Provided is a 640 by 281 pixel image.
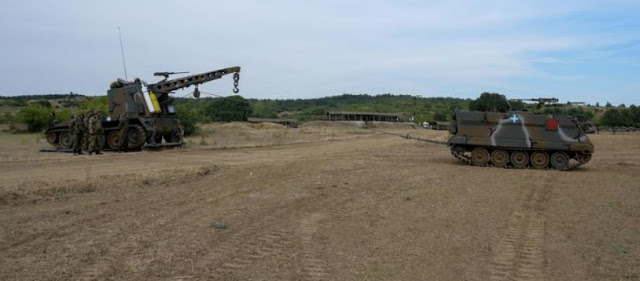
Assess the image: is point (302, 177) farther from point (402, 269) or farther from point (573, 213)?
point (402, 269)

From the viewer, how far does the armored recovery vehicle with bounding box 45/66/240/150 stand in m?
22.6

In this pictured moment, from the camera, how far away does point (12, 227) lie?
7492mm

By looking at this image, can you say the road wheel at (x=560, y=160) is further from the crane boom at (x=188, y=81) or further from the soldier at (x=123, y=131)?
the soldier at (x=123, y=131)

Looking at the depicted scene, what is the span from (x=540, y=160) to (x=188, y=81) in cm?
1378

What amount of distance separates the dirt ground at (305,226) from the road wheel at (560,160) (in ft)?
12.3

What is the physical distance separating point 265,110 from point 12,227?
182 ft

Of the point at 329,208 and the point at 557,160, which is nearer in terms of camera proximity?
the point at 329,208

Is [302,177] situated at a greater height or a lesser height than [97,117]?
lesser

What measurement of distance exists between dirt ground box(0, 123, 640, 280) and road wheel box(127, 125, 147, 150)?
23.5 feet

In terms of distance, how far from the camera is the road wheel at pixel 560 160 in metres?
18.8

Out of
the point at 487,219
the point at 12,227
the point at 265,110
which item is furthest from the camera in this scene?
the point at 265,110

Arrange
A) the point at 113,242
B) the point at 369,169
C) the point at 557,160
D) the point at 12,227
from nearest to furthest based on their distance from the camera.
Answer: the point at 113,242
the point at 12,227
the point at 369,169
the point at 557,160

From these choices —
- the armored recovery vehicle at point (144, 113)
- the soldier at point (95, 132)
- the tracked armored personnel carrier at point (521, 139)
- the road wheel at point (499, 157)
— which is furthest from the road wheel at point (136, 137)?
the road wheel at point (499, 157)

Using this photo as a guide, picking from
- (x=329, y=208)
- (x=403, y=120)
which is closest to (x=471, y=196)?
Result: (x=329, y=208)
